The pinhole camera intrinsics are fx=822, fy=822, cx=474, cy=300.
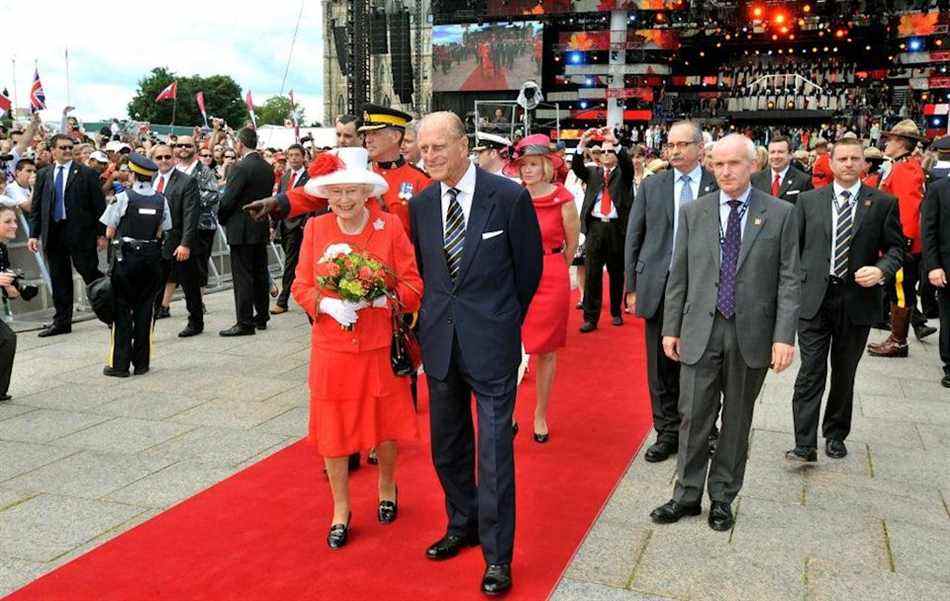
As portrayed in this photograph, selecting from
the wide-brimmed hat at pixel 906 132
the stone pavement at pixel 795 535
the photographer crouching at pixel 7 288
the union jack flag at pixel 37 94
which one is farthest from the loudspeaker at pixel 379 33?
the stone pavement at pixel 795 535

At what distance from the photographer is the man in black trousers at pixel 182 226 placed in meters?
8.27

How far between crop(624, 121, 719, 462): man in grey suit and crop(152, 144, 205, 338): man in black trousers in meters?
4.89

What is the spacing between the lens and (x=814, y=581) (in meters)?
3.51

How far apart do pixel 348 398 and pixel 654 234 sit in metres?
2.27

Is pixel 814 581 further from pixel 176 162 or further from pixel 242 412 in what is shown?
pixel 176 162

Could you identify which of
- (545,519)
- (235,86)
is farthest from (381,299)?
(235,86)

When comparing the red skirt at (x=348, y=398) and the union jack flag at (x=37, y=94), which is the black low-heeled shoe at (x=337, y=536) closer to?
the red skirt at (x=348, y=398)

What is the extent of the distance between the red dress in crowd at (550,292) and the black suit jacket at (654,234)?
48cm

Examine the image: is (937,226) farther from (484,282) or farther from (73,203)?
(73,203)

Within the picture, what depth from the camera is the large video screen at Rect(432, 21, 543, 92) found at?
47688 millimetres

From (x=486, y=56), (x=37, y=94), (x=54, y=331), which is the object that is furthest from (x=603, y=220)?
(x=486, y=56)

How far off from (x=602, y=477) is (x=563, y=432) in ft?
2.88

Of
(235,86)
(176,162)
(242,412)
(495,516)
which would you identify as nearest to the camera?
(495,516)

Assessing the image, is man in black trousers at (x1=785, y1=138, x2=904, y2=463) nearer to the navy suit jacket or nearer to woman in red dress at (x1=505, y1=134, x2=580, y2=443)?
woman in red dress at (x1=505, y1=134, x2=580, y2=443)
